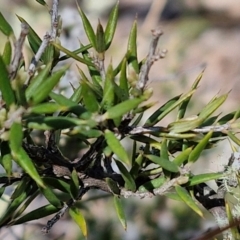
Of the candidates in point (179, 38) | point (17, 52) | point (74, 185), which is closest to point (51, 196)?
point (74, 185)

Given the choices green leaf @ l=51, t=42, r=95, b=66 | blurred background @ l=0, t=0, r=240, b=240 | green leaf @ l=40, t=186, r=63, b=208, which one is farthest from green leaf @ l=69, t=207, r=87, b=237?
blurred background @ l=0, t=0, r=240, b=240

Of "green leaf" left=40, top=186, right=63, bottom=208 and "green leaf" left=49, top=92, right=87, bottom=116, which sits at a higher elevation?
"green leaf" left=49, top=92, right=87, bottom=116

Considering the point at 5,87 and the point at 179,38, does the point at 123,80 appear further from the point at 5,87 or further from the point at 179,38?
the point at 179,38

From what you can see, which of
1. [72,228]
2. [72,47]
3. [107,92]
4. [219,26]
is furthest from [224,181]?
[219,26]

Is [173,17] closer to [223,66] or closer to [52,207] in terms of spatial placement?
[223,66]

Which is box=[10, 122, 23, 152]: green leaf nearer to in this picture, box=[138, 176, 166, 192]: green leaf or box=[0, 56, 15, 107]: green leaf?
box=[0, 56, 15, 107]: green leaf
